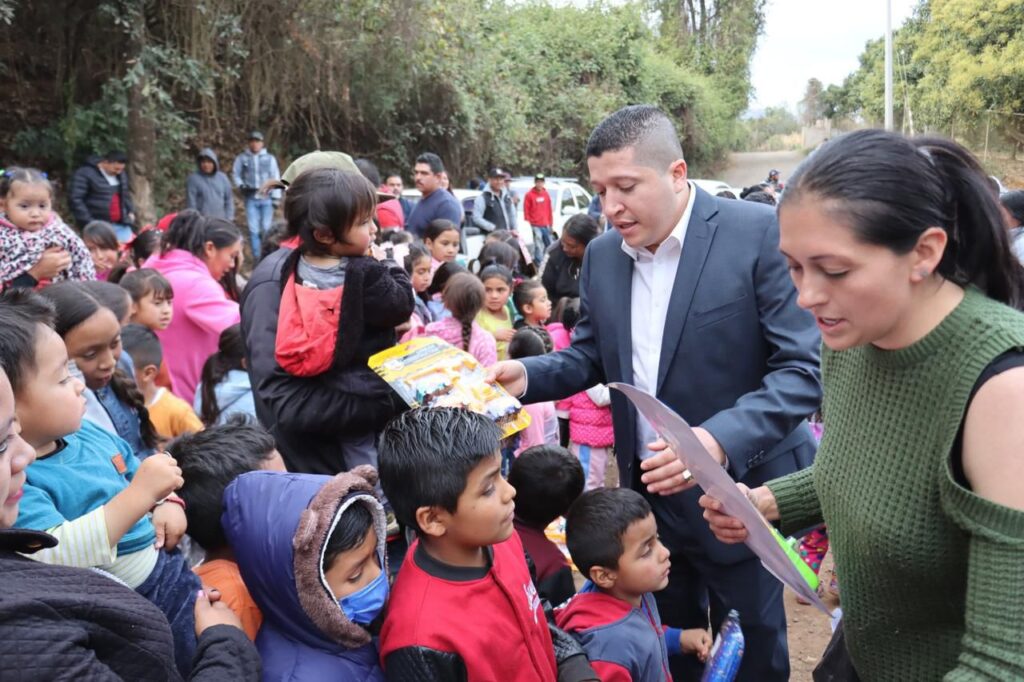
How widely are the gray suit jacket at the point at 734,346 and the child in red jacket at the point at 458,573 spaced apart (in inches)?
27.7

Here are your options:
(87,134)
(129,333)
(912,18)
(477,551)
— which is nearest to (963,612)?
(477,551)

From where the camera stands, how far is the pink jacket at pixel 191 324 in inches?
182

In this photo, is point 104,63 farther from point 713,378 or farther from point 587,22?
point 587,22

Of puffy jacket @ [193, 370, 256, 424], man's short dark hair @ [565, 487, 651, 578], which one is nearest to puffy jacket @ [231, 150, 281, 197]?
puffy jacket @ [193, 370, 256, 424]

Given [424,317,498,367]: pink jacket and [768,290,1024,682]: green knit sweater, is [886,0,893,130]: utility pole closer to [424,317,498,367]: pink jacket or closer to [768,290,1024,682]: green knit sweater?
[424,317,498,367]: pink jacket

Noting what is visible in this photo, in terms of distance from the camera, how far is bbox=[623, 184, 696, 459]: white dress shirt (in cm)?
287

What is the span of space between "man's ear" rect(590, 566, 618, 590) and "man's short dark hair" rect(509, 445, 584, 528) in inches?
20.5

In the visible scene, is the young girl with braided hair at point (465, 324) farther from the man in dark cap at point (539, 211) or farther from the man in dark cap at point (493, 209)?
the man in dark cap at point (539, 211)

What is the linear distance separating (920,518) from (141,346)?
3.35 m

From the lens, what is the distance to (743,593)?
289 cm

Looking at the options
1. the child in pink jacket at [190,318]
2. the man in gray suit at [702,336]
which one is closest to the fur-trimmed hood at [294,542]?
the man in gray suit at [702,336]

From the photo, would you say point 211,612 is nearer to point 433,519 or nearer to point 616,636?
point 433,519


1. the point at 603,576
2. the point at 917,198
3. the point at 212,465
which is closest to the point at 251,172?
the point at 212,465

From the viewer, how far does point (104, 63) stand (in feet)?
37.6
